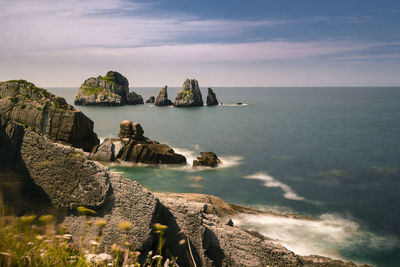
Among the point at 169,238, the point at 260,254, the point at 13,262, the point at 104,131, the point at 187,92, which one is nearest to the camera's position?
the point at 13,262

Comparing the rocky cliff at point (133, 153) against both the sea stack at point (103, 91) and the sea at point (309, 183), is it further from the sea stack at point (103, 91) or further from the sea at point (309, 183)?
the sea stack at point (103, 91)

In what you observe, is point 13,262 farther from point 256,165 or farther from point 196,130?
point 196,130

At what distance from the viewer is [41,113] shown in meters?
38.8

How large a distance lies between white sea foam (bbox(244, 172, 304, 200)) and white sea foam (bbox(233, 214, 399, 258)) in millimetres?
5866

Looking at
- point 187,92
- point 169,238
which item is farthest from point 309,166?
point 187,92

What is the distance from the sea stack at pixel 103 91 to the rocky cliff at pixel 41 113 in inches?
4544

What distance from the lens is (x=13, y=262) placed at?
345 cm

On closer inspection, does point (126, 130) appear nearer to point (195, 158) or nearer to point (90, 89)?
point (195, 158)

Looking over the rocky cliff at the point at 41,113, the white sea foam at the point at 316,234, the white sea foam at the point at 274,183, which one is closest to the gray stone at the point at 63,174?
the white sea foam at the point at 316,234

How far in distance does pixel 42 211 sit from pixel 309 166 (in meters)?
41.5

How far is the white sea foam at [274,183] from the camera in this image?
101 ft

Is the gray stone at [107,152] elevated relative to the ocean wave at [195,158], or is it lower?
elevated

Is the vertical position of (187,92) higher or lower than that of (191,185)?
higher

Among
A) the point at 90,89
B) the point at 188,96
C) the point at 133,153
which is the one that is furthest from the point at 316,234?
the point at 90,89
